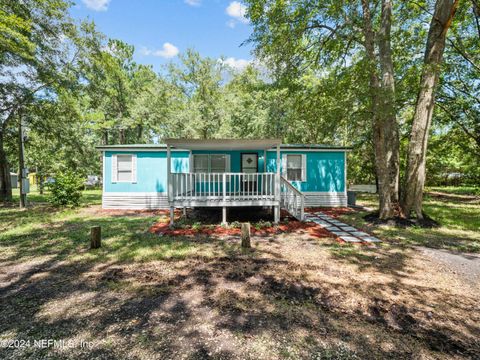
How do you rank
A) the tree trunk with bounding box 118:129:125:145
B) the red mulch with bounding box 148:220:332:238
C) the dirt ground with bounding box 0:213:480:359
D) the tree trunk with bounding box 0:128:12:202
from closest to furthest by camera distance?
the dirt ground with bounding box 0:213:480:359 → the red mulch with bounding box 148:220:332:238 → the tree trunk with bounding box 0:128:12:202 → the tree trunk with bounding box 118:129:125:145

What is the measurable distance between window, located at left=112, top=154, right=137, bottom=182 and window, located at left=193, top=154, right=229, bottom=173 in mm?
3009

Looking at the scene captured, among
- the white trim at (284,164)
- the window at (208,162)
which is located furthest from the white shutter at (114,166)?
the white trim at (284,164)

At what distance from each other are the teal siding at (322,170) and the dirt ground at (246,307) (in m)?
6.85

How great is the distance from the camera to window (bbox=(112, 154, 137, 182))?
36.4ft

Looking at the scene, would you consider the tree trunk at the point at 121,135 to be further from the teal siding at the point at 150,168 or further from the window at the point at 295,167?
the window at the point at 295,167

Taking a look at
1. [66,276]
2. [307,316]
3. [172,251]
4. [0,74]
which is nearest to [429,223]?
[307,316]

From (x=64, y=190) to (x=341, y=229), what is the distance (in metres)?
12.2

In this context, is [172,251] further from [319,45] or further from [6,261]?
[319,45]

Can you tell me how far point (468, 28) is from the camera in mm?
11281

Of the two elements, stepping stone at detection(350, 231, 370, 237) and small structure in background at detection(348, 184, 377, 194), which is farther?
small structure in background at detection(348, 184, 377, 194)

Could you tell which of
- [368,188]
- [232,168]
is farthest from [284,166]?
[368,188]

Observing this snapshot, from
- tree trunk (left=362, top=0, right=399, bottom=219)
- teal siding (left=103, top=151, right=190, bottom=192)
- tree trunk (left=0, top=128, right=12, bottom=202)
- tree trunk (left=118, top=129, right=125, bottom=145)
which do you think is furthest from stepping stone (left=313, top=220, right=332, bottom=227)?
tree trunk (left=118, top=129, right=125, bottom=145)

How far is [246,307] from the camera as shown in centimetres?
306

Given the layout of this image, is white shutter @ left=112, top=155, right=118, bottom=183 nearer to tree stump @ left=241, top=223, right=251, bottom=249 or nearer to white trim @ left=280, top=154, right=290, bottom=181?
white trim @ left=280, top=154, right=290, bottom=181
